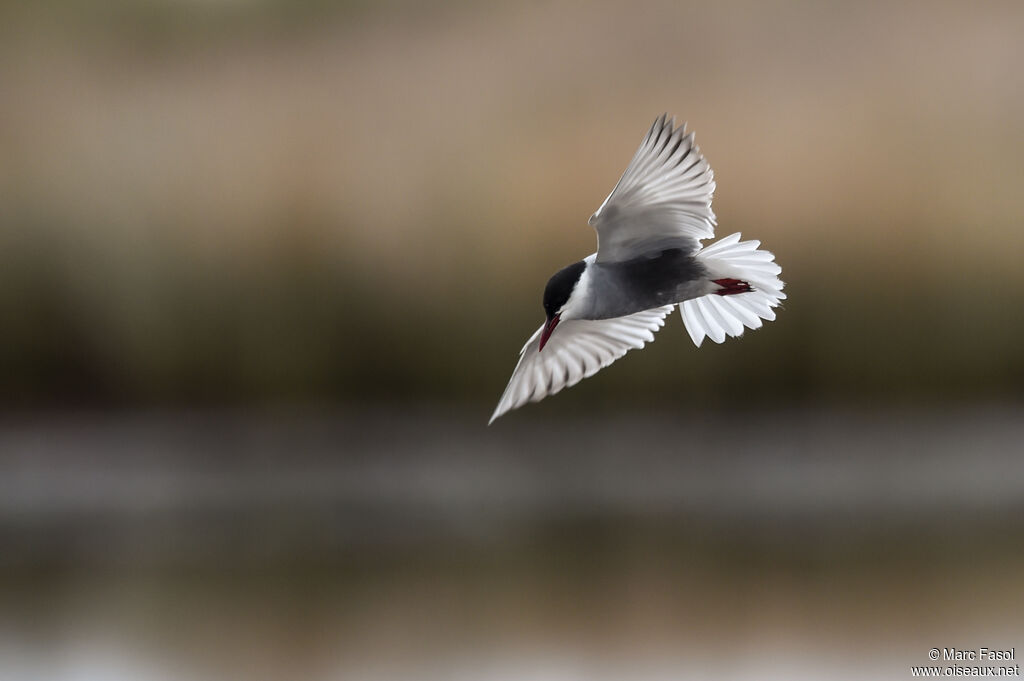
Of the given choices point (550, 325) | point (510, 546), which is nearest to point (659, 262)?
point (550, 325)

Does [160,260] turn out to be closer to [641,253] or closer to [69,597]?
[69,597]

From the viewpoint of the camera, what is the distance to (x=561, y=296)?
1.02 m

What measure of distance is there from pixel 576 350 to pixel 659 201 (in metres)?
0.24

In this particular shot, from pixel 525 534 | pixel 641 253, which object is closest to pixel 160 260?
pixel 525 534

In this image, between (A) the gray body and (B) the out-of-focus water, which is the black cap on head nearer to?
(A) the gray body

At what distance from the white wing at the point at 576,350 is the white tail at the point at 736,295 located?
1.6 inches

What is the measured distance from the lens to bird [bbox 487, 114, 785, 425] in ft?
3.31

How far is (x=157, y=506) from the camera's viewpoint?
369 cm

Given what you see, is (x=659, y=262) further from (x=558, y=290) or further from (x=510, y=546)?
(x=510, y=546)

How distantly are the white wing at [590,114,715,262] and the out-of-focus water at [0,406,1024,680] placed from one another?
1.58 metres

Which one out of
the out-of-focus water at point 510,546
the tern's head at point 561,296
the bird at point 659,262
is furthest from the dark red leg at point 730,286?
the out-of-focus water at point 510,546

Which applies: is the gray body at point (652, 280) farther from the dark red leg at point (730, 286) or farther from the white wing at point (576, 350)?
the white wing at point (576, 350)

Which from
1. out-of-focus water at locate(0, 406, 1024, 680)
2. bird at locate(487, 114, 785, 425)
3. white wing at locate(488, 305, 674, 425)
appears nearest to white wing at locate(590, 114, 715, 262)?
bird at locate(487, 114, 785, 425)

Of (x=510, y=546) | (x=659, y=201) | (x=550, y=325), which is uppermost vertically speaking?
(x=510, y=546)
